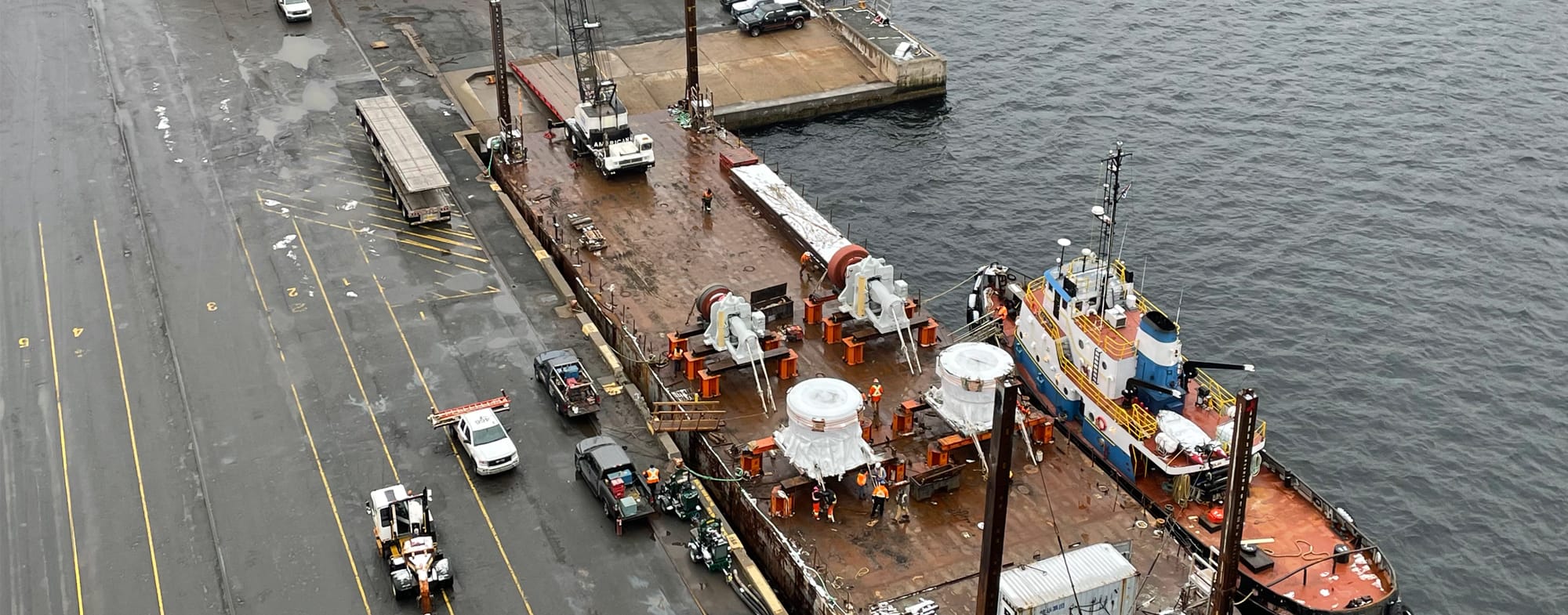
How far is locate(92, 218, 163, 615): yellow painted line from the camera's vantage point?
190 ft

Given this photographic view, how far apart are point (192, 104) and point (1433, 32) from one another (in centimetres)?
8582

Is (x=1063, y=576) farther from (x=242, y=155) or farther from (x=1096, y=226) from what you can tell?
(x=242, y=155)

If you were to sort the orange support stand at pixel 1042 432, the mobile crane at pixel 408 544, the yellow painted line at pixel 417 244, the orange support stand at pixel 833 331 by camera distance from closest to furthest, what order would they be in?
the mobile crane at pixel 408 544
the orange support stand at pixel 1042 432
the orange support stand at pixel 833 331
the yellow painted line at pixel 417 244

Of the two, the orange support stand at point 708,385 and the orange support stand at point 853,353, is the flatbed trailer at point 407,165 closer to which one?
the orange support stand at point 708,385

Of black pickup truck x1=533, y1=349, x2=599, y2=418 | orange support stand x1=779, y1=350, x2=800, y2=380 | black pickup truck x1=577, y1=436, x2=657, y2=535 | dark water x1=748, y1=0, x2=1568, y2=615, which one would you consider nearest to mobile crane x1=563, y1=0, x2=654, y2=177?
dark water x1=748, y1=0, x2=1568, y2=615

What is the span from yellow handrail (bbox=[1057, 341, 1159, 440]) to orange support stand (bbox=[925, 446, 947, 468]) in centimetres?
764

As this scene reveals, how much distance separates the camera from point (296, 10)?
361ft

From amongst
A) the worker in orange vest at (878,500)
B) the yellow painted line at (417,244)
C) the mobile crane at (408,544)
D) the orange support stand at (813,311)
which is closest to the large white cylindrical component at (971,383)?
the worker in orange vest at (878,500)

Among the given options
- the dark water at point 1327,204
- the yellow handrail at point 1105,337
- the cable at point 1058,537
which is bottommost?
the dark water at point 1327,204

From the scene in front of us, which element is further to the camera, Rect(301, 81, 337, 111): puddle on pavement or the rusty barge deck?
Rect(301, 81, 337, 111): puddle on pavement

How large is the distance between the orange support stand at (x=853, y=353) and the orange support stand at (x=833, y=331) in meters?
0.94

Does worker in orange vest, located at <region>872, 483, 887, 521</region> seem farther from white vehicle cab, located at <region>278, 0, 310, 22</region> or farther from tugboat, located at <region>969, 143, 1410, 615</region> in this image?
white vehicle cab, located at <region>278, 0, 310, 22</region>

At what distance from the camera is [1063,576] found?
2044 inches

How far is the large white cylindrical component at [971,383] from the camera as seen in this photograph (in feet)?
204
